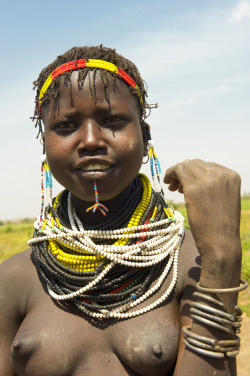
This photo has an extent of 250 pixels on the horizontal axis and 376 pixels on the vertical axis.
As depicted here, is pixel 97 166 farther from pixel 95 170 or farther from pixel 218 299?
pixel 218 299

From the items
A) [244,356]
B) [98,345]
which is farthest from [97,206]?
[244,356]

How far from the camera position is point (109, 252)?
2162 millimetres

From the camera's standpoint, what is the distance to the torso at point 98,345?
1.94 metres

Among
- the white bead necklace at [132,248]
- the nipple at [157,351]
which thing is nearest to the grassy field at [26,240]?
the white bead necklace at [132,248]

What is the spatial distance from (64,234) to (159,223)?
1.72ft

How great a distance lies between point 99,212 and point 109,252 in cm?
26

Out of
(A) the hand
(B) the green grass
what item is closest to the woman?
(A) the hand

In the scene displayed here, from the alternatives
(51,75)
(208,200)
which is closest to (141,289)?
(208,200)

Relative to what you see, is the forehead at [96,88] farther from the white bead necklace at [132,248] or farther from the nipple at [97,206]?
the white bead necklace at [132,248]

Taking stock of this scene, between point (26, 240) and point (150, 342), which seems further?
point (26, 240)

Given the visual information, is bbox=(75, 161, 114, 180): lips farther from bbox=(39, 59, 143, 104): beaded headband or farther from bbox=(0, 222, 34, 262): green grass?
bbox=(0, 222, 34, 262): green grass

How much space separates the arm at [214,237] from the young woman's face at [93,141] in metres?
0.36

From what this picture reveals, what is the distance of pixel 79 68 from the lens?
214 centimetres

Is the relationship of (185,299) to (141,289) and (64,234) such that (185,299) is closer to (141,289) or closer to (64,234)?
Answer: (141,289)
